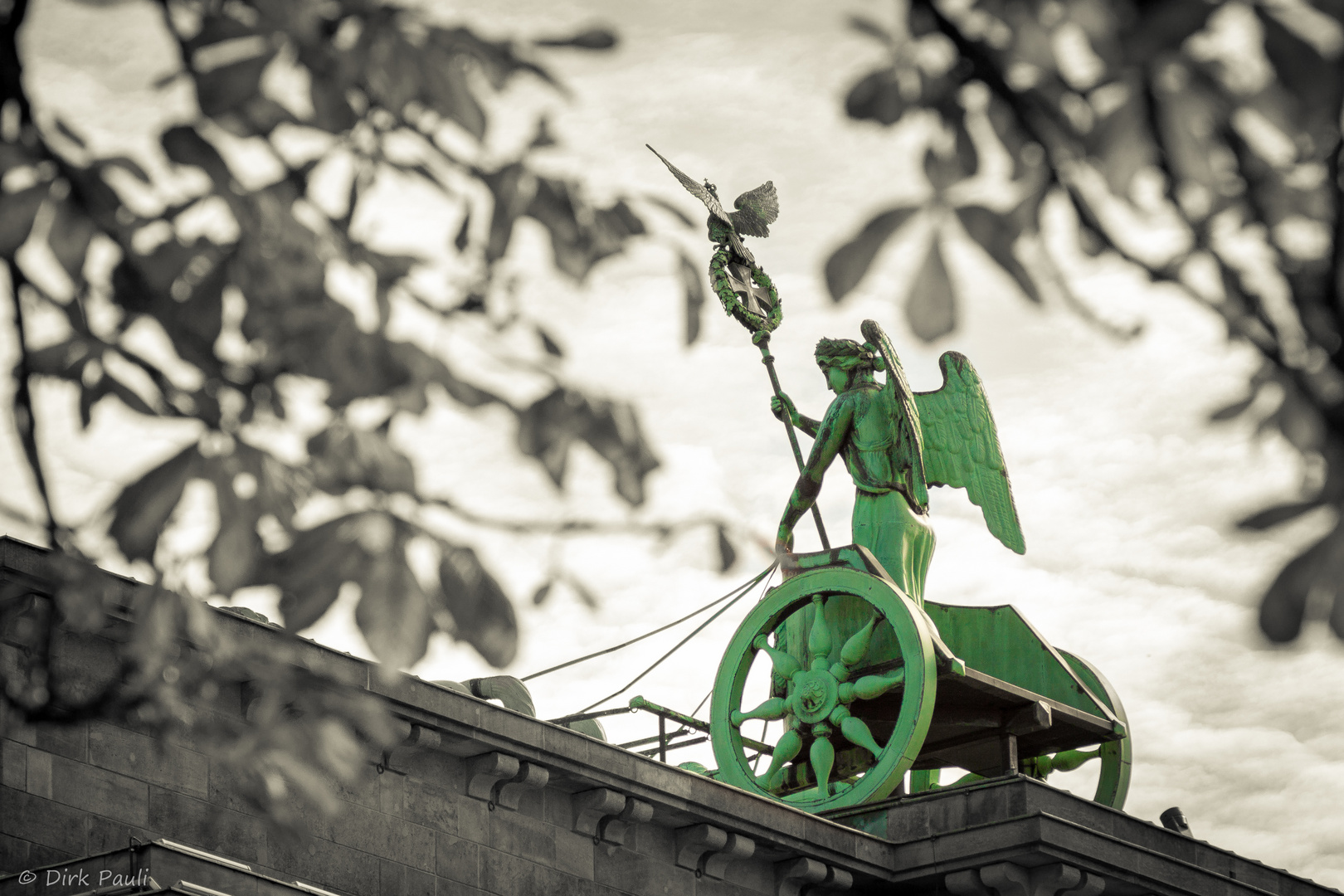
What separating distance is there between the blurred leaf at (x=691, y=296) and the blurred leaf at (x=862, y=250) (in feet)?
3.56

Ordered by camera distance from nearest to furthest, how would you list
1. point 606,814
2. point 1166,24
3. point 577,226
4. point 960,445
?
1. point 1166,24
2. point 577,226
3. point 606,814
4. point 960,445

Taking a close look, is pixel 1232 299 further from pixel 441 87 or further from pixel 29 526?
pixel 29 526

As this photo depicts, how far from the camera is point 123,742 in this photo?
14.7 m

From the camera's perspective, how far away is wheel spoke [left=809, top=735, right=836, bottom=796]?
19562 millimetres

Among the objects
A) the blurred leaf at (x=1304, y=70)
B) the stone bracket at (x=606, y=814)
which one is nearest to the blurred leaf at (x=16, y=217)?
the blurred leaf at (x=1304, y=70)

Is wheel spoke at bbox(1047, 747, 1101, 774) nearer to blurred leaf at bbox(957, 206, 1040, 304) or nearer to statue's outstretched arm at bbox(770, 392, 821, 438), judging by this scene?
statue's outstretched arm at bbox(770, 392, 821, 438)

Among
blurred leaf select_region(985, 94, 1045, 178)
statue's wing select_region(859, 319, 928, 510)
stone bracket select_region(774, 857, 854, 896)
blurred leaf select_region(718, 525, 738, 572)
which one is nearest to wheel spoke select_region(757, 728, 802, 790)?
stone bracket select_region(774, 857, 854, 896)

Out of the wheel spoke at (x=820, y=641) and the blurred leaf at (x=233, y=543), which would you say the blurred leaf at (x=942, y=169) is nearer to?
the blurred leaf at (x=233, y=543)

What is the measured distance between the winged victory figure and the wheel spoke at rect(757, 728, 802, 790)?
5.14 meters

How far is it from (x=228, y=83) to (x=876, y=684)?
1477cm

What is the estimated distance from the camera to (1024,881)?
59.9ft

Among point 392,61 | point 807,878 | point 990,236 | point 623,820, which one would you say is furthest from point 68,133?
point 807,878

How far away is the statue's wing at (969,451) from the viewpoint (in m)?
21.1

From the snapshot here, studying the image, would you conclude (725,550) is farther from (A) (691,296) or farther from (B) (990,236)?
(B) (990,236)
